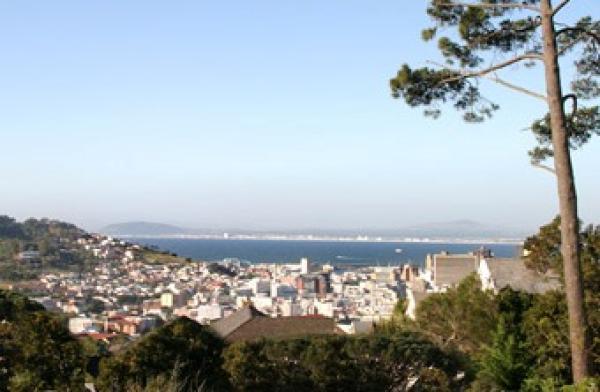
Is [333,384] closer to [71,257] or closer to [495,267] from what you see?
[495,267]

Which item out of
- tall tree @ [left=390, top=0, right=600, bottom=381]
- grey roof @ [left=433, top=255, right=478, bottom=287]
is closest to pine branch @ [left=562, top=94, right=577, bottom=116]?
tall tree @ [left=390, top=0, right=600, bottom=381]

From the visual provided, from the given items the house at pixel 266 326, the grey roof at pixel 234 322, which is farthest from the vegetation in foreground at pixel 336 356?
the grey roof at pixel 234 322

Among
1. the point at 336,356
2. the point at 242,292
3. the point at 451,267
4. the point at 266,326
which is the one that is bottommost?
the point at 242,292

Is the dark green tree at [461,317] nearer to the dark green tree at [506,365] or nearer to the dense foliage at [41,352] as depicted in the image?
the dark green tree at [506,365]

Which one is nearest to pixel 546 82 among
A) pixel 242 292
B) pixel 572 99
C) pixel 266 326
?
pixel 572 99

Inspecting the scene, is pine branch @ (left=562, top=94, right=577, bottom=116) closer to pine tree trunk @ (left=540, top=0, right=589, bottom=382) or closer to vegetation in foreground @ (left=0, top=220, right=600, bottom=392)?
pine tree trunk @ (left=540, top=0, right=589, bottom=382)

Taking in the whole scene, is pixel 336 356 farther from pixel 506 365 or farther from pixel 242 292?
pixel 242 292
